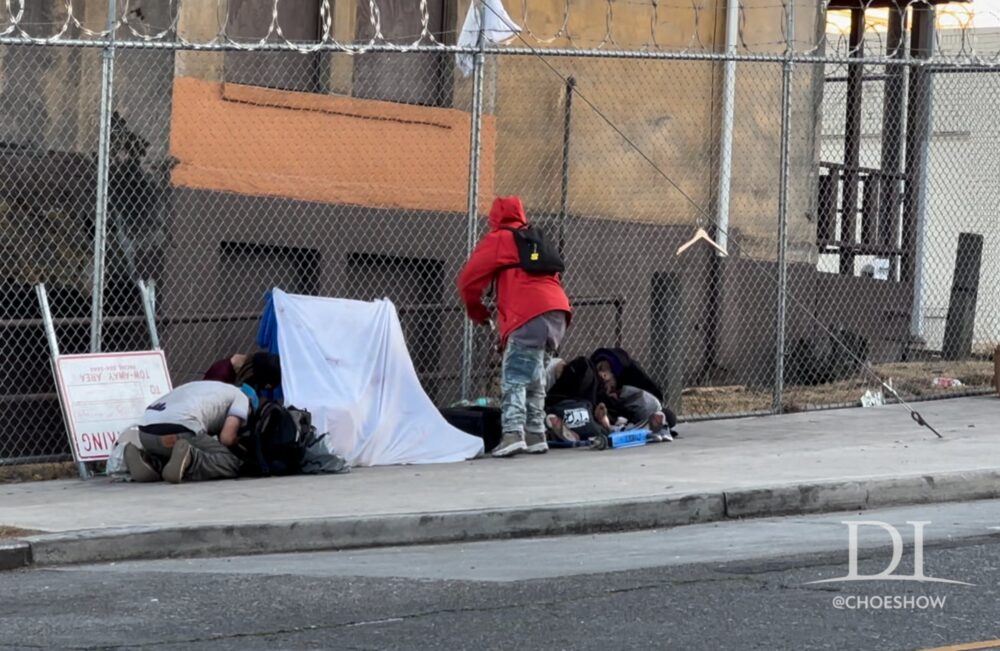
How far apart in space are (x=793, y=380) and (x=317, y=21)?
557 centimetres

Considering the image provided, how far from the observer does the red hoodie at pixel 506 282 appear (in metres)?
12.0

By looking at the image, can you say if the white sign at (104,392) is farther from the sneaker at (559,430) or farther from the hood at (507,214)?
the sneaker at (559,430)

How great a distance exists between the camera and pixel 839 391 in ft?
50.9

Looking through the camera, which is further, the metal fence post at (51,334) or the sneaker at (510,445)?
the sneaker at (510,445)

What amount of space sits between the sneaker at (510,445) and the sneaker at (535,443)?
79 millimetres

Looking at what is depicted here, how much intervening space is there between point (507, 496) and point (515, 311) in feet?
6.98

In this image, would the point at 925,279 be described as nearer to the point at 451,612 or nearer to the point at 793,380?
the point at 793,380

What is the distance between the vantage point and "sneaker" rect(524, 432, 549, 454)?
1220cm

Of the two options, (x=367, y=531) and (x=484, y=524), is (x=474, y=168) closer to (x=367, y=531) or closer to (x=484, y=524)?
(x=484, y=524)

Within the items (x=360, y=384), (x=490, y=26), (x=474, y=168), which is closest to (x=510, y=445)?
(x=360, y=384)

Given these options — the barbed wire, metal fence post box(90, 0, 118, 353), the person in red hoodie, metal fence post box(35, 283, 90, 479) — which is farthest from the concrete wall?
metal fence post box(35, 283, 90, 479)

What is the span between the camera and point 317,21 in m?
14.1

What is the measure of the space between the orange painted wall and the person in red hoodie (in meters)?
2.19

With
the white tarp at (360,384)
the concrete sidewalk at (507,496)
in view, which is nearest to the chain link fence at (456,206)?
the white tarp at (360,384)
